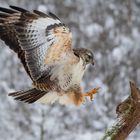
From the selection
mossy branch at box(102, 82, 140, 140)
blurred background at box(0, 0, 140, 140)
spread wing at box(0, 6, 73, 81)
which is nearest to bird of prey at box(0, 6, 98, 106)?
spread wing at box(0, 6, 73, 81)

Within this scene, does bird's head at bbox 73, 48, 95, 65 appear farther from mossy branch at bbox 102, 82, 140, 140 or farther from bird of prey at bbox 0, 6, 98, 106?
mossy branch at bbox 102, 82, 140, 140

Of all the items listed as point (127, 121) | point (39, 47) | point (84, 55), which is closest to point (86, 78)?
point (84, 55)

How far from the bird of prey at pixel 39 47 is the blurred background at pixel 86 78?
12.4 feet

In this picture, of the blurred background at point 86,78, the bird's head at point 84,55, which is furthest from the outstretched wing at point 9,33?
the blurred background at point 86,78

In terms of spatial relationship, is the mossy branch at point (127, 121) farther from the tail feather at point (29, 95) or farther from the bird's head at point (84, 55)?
the bird's head at point (84, 55)

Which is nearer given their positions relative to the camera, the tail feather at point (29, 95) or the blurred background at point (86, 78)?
the tail feather at point (29, 95)

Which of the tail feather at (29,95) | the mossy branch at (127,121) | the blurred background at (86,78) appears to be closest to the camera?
the mossy branch at (127,121)

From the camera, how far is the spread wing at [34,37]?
290 centimetres

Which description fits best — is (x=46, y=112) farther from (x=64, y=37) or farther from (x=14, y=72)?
(x=64, y=37)

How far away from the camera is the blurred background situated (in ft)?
24.0

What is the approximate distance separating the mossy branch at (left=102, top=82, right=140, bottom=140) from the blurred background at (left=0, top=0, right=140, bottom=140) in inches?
181

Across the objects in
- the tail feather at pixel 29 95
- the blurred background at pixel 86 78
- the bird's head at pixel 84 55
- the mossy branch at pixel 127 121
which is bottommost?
the blurred background at pixel 86 78

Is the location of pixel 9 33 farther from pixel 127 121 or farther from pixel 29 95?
pixel 127 121

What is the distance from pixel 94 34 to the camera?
798 centimetres
